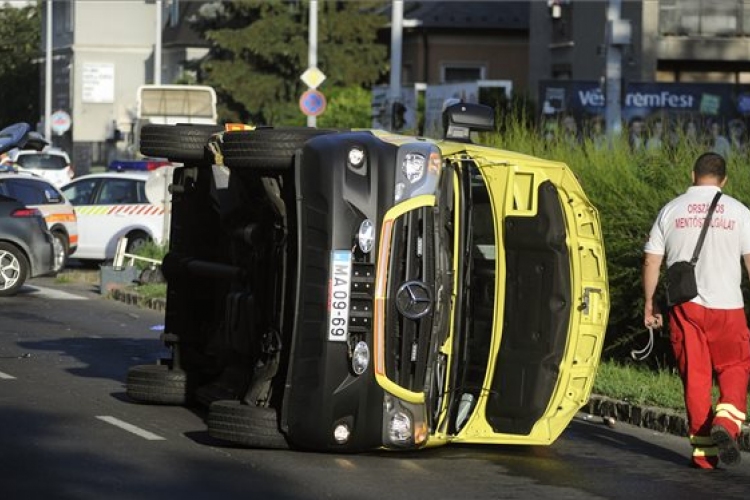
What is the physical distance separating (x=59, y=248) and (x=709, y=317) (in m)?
16.1

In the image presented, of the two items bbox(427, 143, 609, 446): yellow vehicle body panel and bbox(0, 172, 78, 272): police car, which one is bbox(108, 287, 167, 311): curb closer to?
bbox(0, 172, 78, 272): police car

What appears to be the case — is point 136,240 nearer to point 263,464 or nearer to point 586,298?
point 586,298

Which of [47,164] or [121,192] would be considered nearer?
[121,192]

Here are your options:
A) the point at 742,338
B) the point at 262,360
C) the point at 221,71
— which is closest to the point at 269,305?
the point at 262,360

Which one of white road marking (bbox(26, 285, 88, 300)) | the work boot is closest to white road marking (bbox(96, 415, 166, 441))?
the work boot

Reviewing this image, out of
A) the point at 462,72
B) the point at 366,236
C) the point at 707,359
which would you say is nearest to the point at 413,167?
the point at 366,236

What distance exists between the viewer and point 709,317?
10.9 metres

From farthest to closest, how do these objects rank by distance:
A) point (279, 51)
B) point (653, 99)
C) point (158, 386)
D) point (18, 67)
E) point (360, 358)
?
1. point (18, 67)
2. point (279, 51)
3. point (653, 99)
4. point (158, 386)
5. point (360, 358)

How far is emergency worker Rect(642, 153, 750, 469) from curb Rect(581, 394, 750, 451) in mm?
1232

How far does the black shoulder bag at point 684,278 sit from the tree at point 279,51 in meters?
49.3

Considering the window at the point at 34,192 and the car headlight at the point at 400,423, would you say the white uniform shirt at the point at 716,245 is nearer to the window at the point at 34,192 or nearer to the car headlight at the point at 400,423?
the car headlight at the point at 400,423

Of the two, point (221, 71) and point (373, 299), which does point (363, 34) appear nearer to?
point (221, 71)

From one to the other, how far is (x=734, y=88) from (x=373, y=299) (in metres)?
29.7

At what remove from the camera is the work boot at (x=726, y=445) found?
10523 mm
